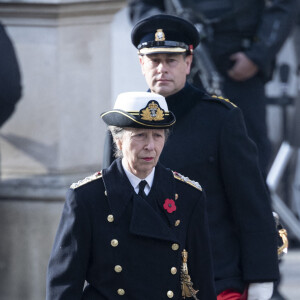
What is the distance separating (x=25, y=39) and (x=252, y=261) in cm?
279

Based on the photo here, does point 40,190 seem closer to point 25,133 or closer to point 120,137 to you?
point 25,133

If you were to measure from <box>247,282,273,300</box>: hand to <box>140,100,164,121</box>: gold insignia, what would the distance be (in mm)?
969

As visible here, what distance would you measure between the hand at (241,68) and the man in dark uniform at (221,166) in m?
2.18

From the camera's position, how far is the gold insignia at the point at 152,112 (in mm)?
3914

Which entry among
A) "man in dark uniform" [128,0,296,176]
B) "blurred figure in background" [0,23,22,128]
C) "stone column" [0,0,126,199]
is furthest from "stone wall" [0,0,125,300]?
"man in dark uniform" [128,0,296,176]

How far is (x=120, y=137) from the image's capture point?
4008 mm

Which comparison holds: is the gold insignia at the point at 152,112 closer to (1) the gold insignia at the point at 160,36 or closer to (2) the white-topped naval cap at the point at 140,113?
(2) the white-topped naval cap at the point at 140,113

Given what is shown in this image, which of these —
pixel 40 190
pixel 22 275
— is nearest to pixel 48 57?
pixel 40 190

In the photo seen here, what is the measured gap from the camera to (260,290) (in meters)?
4.55

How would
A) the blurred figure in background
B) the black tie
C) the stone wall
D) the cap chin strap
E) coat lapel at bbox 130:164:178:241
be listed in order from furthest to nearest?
the stone wall → the blurred figure in background → the cap chin strap → the black tie → coat lapel at bbox 130:164:178:241

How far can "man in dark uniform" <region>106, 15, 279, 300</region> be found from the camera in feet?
15.0

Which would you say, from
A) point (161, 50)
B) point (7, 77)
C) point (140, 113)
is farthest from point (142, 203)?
point (7, 77)

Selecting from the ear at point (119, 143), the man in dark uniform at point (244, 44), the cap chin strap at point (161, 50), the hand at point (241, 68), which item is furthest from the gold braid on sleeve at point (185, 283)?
the hand at point (241, 68)

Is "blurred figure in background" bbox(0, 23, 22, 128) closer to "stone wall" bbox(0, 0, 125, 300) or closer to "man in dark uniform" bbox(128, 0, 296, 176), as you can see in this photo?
"stone wall" bbox(0, 0, 125, 300)
